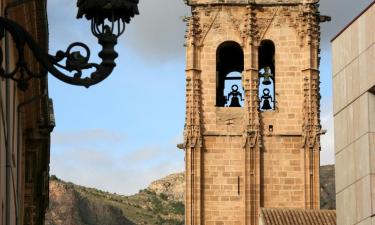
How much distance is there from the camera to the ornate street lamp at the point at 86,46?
375 inches

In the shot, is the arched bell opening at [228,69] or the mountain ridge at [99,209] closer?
the arched bell opening at [228,69]

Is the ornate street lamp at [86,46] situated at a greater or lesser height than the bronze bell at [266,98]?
lesser

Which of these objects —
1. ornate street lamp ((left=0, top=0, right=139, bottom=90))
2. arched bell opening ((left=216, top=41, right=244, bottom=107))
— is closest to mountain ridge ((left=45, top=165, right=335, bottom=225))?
arched bell opening ((left=216, top=41, right=244, bottom=107))

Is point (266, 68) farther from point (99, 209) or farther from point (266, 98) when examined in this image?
point (99, 209)

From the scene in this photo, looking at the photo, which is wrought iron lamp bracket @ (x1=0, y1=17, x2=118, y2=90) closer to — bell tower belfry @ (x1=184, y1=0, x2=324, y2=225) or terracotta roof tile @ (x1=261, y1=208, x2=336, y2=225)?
terracotta roof tile @ (x1=261, y1=208, x2=336, y2=225)

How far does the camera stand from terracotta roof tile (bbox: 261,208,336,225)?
5525cm

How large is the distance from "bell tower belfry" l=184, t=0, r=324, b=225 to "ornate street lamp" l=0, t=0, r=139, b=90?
5185 cm

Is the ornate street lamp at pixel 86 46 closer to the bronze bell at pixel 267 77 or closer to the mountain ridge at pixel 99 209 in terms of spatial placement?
the bronze bell at pixel 267 77

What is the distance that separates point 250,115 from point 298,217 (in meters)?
7.36

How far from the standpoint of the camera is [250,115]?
62188 mm

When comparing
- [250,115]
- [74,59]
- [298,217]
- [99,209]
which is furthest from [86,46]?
[99,209]

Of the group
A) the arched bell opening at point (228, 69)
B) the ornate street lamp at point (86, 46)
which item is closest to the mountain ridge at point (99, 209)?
the arched bell opening at point (228, 69)

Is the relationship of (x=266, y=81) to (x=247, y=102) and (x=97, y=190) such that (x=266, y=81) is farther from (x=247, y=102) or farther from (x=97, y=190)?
(x=97, y=190)

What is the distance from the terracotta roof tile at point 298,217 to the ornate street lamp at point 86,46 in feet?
150
